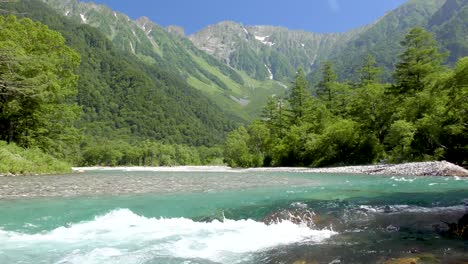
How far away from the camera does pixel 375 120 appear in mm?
49719

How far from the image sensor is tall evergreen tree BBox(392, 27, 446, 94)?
164 ft

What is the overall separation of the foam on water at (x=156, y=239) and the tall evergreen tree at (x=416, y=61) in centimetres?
4541

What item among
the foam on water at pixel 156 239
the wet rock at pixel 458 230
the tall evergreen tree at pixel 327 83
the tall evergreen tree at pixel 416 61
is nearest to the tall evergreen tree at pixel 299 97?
the tall evergreen tree at pixel 327 83

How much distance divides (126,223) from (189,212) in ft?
9.40

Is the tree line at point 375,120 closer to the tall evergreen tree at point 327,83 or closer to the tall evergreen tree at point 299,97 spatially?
the tall evergreen tree at point 327,83

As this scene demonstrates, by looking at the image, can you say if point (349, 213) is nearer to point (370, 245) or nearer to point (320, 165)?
point (370, 245)

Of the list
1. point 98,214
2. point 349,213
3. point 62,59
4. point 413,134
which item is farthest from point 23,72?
point 413,134

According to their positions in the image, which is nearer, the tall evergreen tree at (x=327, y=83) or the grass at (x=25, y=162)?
the grass at (x=25, y=162)

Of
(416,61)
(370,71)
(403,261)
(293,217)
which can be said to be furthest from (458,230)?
(370,71)

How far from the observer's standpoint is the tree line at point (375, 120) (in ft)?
116

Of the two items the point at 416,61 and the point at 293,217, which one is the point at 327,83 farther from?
the point at 293,217

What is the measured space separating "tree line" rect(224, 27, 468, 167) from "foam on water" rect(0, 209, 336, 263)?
768 inches

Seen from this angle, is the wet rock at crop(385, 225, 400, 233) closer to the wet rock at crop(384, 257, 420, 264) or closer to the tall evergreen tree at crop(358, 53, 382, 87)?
the wet rock at crop(384, 257, 420, 264)

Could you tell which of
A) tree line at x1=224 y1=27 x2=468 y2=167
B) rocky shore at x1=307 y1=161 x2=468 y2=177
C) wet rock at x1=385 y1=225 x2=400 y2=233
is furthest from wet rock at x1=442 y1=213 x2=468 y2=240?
rocky shore at x1=307 y1=161 x2=468 y2=177
